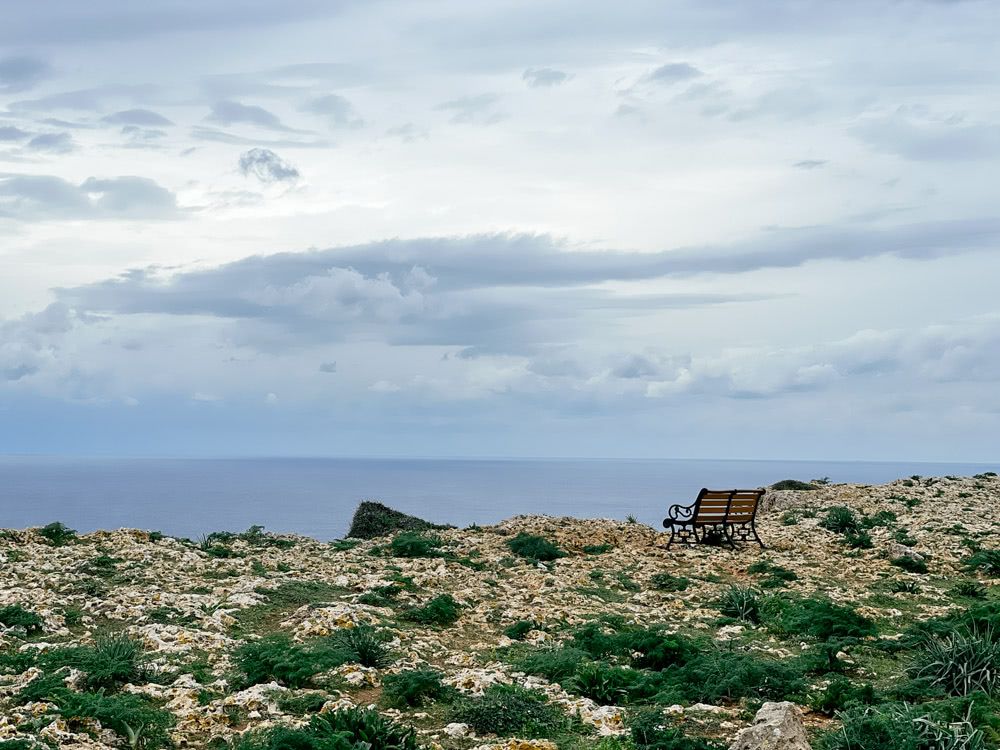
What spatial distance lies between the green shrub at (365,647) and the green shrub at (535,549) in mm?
7961

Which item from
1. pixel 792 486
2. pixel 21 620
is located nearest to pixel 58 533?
pixel 21 620

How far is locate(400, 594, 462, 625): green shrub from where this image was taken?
553 inches

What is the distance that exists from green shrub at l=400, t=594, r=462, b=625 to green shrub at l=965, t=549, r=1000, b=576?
11029 millimetres

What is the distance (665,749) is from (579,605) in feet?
21.9

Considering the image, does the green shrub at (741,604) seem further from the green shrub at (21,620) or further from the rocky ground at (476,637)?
the green shrub at (21,620)

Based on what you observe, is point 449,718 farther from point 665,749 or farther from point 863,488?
point 863,488

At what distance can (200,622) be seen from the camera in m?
13.2

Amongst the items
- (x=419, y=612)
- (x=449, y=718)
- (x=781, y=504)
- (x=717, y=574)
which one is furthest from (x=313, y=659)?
(x=781, y=504)

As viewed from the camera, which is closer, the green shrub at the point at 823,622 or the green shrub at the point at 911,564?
the green shrub at the point at 823,622

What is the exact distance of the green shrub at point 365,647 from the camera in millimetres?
11562

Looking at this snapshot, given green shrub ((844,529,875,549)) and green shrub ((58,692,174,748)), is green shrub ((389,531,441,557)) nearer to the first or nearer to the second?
green shrub ((844,529,875,549))

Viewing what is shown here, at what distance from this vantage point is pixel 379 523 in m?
26.0

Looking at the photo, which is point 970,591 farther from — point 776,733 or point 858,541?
point 776,733

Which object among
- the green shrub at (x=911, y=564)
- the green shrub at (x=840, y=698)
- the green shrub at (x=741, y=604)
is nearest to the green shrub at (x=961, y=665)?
the green shrub at (x=840, y=698)
